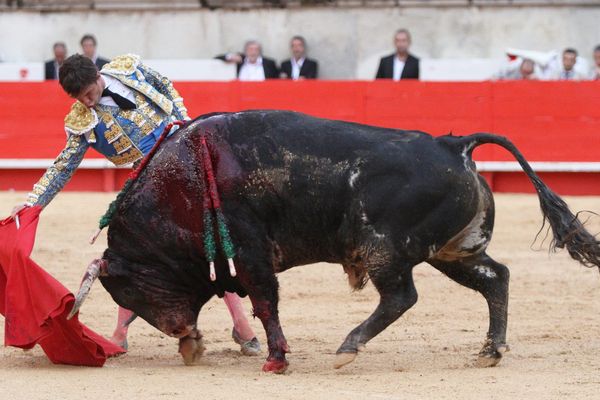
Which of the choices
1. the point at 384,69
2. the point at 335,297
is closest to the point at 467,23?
the point at 384,69

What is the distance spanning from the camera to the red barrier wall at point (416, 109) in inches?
496

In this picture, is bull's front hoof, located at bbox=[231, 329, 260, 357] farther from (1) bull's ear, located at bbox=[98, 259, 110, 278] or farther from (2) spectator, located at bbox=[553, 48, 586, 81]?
(2) spectator, located at bbox=[553, 48, 586, 81]

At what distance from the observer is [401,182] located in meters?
5.71

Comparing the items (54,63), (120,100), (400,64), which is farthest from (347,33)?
(120,100)

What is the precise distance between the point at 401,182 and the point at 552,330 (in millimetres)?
1638

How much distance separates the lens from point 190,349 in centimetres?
606

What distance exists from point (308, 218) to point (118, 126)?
950 millimetres

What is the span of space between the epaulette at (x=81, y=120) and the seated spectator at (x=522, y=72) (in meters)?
7.96

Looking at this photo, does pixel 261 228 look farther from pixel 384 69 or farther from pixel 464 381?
pixel 384 69

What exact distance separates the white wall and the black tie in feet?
31.0

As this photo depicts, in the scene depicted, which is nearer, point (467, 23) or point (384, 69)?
point (384, 69)

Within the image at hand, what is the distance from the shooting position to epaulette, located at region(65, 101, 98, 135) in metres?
6.05

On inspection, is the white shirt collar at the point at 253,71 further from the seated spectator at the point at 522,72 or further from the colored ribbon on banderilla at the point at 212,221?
the colored ribbon on banderilla at the point at 212,221

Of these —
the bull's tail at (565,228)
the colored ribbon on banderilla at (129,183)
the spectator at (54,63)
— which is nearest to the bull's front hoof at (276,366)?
the colored ribbon on banderilla at (129,183)
